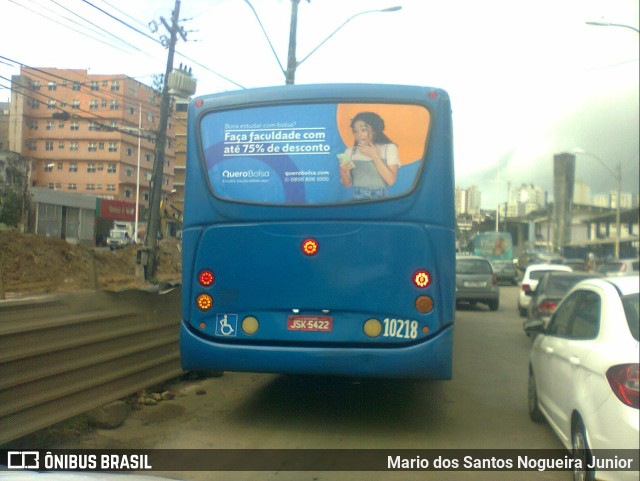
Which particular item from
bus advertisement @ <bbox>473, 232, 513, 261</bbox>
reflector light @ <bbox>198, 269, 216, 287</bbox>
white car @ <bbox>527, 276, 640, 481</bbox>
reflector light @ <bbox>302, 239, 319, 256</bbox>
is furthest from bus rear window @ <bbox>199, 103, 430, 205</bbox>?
bus advertisement @ <bbox>473, 232, 513, 261</bbox>

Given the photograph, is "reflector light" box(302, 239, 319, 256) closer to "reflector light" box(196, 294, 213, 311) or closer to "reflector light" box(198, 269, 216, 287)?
"reflector light" box(198, 269, 216, 287)

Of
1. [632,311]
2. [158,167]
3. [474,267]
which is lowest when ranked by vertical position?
[474,267]

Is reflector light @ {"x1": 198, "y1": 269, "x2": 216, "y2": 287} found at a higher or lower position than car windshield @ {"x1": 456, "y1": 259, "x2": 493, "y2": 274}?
higher

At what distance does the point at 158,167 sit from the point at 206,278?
22.4 feet

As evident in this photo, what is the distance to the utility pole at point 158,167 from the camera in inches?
500

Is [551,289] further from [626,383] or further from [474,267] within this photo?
[626,383]

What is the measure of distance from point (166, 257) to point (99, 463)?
43.4ft

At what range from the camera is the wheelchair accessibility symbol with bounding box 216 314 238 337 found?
20.2 feet

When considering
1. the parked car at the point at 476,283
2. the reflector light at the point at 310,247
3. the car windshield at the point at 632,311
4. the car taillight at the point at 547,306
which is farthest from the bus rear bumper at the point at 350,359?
the parked car at the point at 476,283

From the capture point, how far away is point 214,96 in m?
6.52

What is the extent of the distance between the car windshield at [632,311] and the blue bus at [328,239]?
70.5 inches

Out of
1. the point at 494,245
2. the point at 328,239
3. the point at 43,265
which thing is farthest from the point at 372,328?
the point at 494,245

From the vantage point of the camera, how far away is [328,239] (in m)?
6.03

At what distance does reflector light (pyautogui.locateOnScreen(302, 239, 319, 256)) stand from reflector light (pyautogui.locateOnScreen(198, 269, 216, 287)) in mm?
948
